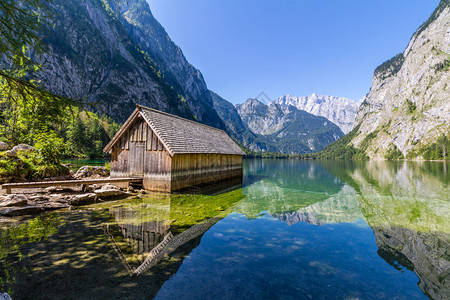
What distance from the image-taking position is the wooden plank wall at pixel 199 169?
17938mm

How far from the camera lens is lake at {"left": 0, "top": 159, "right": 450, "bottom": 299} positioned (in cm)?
537

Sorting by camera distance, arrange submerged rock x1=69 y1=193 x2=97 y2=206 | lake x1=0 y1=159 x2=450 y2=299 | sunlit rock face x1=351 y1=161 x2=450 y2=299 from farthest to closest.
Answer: submerged rock x1=69 y1=193 x2=97 y2=206 < sunlit rock face x1=351 y1=161 x2=450 y2=299 < lake x1=0 y1=159 x2=450 y2=299

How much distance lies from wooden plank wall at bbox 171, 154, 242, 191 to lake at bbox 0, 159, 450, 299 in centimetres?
517

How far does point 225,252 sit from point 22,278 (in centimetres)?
582

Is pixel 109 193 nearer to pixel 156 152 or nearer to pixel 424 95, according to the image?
pixel 156 152

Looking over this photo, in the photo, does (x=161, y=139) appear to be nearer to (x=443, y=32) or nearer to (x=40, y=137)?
(x=40, y=137)

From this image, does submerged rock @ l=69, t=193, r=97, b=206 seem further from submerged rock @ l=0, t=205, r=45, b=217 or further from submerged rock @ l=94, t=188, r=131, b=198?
submerged rock @ l=0, t=205, r=45, b=217

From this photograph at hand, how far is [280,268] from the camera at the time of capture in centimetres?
663

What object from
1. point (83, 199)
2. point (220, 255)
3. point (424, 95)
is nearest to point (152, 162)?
point (83, 199)

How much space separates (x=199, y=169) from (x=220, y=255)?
1436cm

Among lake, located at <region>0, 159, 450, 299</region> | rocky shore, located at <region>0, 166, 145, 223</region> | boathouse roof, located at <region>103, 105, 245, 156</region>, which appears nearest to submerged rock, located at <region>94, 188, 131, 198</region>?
rocky shore, located at <region>0, 166, 145, 223</region>

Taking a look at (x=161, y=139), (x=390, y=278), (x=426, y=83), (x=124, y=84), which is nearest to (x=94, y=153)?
(x=161, y=139)

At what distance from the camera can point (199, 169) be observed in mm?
21469

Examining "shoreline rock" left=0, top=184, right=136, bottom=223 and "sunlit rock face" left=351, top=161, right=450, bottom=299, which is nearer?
"sunlit rock face" left=351, top=161, right=450, bottom=299
